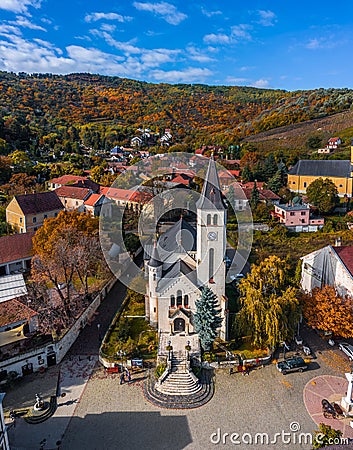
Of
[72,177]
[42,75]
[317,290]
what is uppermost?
[42,75]

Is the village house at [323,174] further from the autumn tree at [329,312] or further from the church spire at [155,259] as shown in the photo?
the church spire at [155,259]

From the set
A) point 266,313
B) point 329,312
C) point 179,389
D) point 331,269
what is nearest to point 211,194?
point 266,313

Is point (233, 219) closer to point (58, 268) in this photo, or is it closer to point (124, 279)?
point (124, 279)

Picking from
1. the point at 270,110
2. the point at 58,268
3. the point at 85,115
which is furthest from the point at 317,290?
the point at 85,115

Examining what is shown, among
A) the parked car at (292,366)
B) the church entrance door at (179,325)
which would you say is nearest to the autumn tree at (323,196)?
the parked car at (292,366)

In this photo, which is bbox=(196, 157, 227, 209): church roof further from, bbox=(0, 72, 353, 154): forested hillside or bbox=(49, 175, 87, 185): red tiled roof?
bbox=(0, 72, 353, 154): forested hillside
